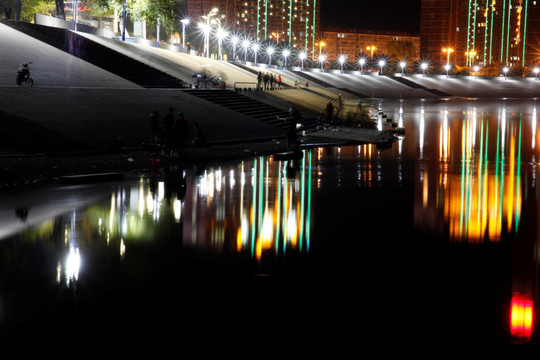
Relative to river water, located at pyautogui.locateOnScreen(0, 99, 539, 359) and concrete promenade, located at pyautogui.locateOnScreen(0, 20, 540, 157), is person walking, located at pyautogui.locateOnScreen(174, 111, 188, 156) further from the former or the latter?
river water, located at pyautogui.locateOnScreen(0, 99, 539, 359)

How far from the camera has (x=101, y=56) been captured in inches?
2005

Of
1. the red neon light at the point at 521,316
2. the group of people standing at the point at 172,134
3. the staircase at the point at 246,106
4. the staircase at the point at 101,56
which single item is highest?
the staircase at the point at 101,56

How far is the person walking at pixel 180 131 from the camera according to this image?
22641mm

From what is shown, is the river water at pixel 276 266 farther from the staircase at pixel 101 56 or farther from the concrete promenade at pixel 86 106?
the staircase at pixel 101 56

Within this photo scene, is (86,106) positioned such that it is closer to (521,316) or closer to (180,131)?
(180,131)

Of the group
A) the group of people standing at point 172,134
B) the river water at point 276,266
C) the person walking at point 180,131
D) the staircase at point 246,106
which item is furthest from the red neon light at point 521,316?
the staircase at point 246,106

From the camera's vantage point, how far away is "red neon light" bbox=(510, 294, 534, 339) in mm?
6871

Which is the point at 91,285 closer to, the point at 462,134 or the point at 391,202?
the point at 391,202

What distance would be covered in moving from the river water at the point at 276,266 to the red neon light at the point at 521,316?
0.07 ft

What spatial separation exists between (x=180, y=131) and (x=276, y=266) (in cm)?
1399

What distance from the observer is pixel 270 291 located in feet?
27.1

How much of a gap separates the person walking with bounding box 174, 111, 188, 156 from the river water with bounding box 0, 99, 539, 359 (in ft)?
14.4

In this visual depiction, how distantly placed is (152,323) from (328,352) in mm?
1799

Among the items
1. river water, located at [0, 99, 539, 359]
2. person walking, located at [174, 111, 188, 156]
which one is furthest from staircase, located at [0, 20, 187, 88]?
river water, located at [0, 99, 539, 359]
